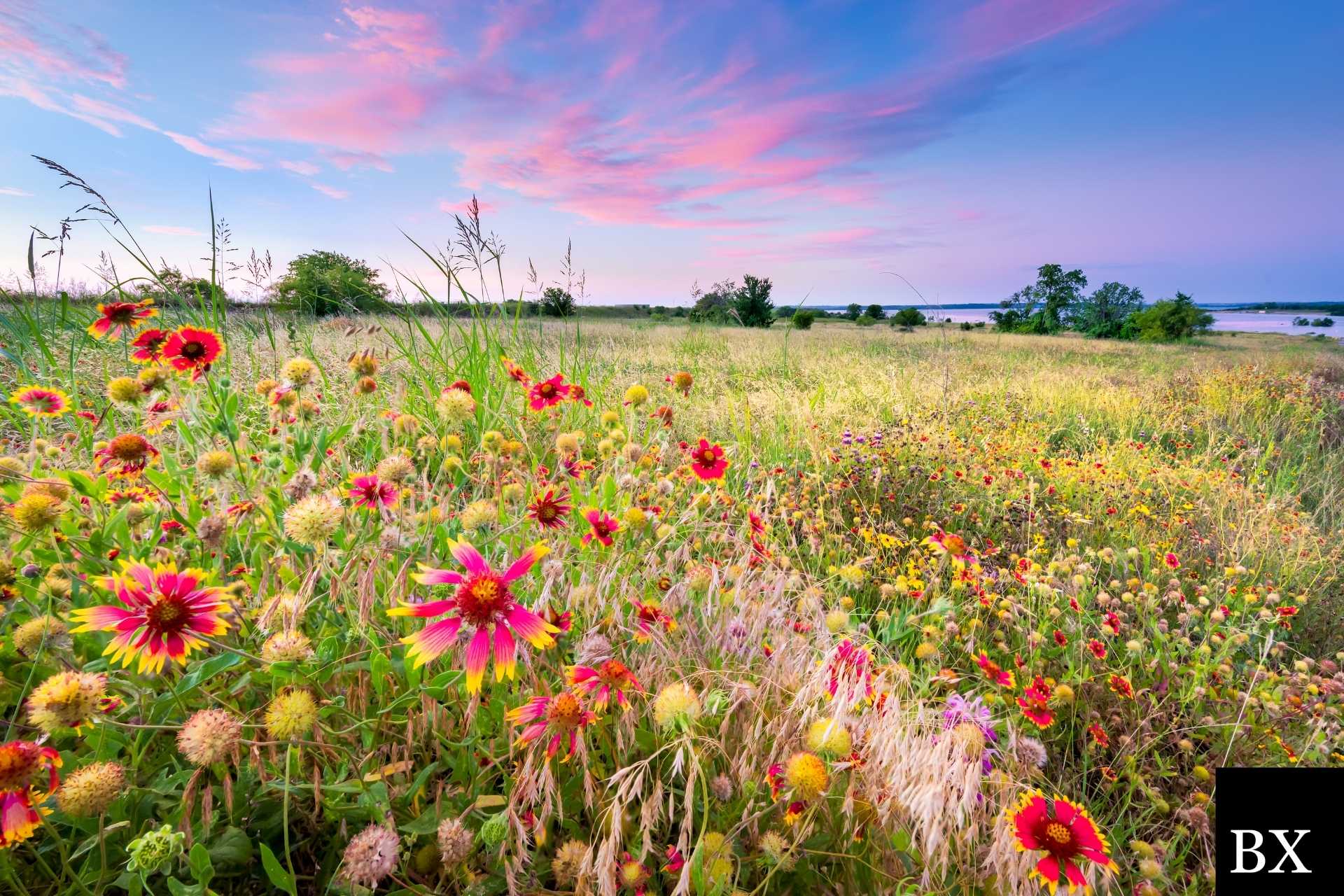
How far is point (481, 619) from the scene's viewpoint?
853 millimetres

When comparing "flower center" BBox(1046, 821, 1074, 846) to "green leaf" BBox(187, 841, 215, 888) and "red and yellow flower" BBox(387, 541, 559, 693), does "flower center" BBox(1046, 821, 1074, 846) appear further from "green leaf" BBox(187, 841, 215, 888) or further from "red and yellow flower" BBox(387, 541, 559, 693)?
"green leaf" BBox(187, 841, 215, 888)

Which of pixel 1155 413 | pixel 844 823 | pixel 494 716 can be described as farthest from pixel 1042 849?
pixel 1155 413

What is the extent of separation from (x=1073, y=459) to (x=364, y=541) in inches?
172

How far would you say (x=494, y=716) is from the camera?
1056mm

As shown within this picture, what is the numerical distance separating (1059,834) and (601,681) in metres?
0.72

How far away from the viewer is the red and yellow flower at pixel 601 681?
0.94m

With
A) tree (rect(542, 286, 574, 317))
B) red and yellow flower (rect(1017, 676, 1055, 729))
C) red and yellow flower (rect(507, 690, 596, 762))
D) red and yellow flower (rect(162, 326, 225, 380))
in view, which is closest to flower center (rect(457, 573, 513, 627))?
red and yellow flower (rect(507, 690, 596, 762))

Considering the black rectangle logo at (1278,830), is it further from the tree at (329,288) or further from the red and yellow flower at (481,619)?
the tree at (329,288)

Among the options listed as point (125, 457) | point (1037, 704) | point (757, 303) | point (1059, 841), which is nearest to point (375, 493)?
point (125, 457)

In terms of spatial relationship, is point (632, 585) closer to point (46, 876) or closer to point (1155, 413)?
point (46, 876)

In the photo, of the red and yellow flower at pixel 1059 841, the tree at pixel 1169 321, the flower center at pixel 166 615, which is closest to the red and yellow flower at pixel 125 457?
the flower center at pixel 166 615

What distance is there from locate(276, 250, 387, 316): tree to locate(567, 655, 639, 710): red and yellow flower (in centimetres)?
237

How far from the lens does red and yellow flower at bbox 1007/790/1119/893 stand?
850 mm

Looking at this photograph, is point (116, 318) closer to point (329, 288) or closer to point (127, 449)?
point (127, 449)
